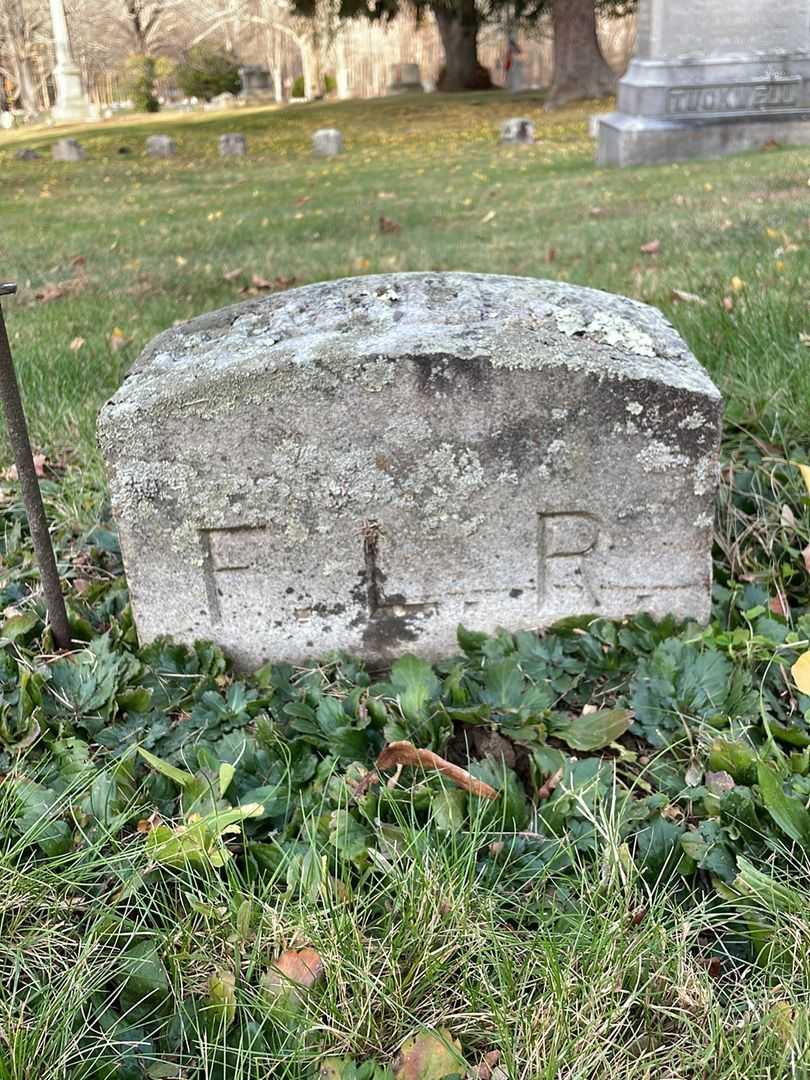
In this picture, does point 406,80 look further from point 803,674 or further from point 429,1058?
point 429,1058

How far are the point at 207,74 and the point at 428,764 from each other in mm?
40758

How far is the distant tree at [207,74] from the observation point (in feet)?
123

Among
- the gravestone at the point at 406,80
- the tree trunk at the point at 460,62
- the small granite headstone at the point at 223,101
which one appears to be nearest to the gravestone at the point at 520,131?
the tree trunk at the point at 460,62

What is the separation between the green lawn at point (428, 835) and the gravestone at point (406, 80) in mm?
34111

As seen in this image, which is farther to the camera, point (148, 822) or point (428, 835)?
point (148, 822)

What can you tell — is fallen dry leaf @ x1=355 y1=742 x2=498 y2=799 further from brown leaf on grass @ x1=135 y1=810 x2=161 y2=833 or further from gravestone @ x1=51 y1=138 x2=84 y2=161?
gravestone @ x1=51 y1=138 x2=84 y2=161

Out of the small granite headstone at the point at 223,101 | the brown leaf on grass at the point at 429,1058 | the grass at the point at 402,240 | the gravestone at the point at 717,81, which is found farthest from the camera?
the small granite headstone at the point at 223,101

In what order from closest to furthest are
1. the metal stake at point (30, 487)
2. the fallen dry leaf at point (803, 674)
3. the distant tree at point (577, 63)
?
the fallen dry leaf at point (803, 674)
the metal stake at point (30, 487)
the distant tree at point (577, 63)

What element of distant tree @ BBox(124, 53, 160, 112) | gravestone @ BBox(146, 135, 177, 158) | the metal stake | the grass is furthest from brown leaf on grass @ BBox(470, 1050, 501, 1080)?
distant tree @ BBox(124, 53, 160, 112)

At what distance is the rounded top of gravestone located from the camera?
2.08 meters

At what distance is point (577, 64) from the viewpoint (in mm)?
20234

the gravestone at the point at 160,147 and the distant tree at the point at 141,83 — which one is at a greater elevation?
the distant tree at the point at 141,83

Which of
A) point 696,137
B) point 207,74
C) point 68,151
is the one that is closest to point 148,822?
point 696,137

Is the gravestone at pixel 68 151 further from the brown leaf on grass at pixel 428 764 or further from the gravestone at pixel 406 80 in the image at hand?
the gravestone at pixel 406 80
